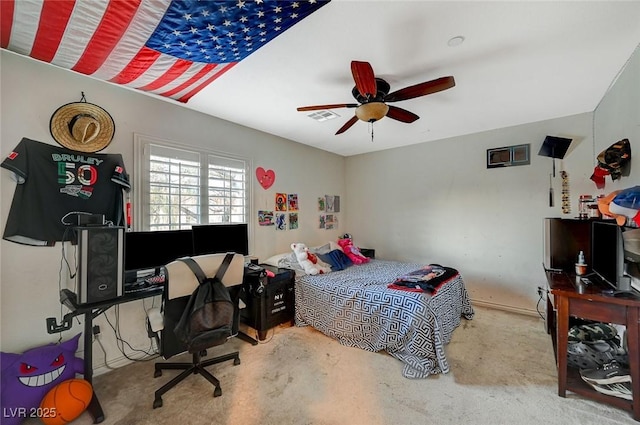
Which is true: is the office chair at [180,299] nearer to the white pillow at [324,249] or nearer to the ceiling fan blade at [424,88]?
the white pillow at [324,249]

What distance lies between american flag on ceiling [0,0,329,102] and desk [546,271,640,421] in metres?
2.63

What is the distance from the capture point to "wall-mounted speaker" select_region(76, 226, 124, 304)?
1708 mm

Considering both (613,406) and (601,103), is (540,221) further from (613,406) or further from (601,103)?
(613,406)

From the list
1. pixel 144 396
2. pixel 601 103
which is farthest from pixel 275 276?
pixel 601 103

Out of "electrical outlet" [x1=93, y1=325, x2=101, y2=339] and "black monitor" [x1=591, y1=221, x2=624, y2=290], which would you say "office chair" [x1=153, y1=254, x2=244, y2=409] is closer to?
"electrical outlet" [x1=93, y1=325, x2=101, y2=339]

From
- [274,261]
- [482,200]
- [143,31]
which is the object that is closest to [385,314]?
[274,261]

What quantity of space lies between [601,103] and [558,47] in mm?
1568

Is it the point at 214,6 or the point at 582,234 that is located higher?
the point at 214,6

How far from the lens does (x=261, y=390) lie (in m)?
2.00

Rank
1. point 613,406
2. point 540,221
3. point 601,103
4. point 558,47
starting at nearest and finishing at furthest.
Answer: point 613,406
point 558,47
point 601,103
point 540,221

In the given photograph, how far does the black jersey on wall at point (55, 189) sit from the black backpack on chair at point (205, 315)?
1094mm

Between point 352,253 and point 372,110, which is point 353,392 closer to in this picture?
point 352,253

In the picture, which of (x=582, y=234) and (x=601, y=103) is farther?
(x=601, y=103)

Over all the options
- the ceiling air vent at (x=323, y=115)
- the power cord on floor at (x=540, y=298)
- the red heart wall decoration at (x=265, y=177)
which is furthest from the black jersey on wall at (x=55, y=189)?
the power cord on floor at (x=540, y=298)
